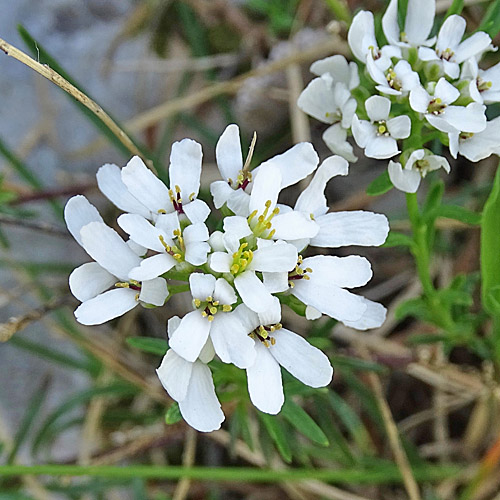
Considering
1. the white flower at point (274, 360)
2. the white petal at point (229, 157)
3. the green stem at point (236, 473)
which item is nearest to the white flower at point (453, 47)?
the white petal at point (229, 157)

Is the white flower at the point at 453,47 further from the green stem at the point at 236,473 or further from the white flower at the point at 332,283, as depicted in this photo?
the green stem at the point at 236,473

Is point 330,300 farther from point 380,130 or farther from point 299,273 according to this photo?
point 380,130

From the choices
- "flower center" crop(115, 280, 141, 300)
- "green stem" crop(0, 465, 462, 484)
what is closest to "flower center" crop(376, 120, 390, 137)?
"flower center" crop(115, 280, 141, 300)

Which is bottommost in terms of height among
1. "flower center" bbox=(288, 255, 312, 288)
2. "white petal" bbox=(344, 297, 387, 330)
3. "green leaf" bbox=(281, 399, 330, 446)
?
"green leaf" bbox=(281, 399, 330, 446)

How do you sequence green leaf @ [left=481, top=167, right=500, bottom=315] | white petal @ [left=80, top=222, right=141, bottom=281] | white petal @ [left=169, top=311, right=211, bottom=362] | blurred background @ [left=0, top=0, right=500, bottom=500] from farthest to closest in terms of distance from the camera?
blurred background @ [left=0, top=0, right=500, bottom=500] → green leaf @ [left=481, top=167, right=500, bottom=315] → white petal @ [left=80, top=222, right=141, bottom=281] → white petal @ [left=169, top=311, right=211, bottom=362]

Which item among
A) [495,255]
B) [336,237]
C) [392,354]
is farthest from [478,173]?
[336,237]

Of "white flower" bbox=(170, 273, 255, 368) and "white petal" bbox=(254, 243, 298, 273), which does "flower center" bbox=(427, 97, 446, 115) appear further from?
"white flower" bbox=(170, 273, 255, 368)

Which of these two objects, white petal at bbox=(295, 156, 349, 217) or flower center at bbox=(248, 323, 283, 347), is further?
white petal at bbox=(295, 156, 349, 217)
